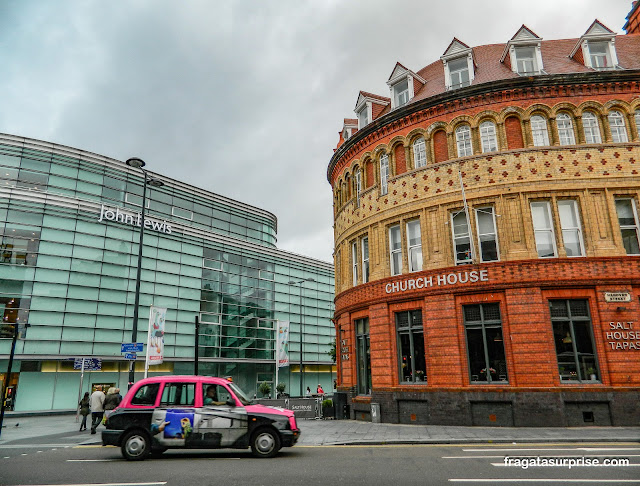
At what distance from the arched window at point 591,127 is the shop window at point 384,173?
8.23 meters

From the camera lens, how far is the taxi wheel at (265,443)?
10.6 meters

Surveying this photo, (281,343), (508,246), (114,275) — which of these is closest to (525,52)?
(508,246)

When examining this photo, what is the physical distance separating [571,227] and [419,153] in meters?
6.93

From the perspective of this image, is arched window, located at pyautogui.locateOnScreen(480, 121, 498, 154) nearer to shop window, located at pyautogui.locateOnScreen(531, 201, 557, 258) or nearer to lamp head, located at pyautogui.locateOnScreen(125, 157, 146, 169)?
shop window, located at pyautogui.locateOnScreen(531, 201, 557, 258)

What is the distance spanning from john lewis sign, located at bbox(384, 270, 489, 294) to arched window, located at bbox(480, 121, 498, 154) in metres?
5.25

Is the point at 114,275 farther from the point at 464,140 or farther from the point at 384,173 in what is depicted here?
the point at 464,140

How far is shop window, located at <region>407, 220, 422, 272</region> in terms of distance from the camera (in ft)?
61.7

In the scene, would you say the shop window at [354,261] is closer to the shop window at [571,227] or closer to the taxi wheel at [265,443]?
the shop window at [571,227]

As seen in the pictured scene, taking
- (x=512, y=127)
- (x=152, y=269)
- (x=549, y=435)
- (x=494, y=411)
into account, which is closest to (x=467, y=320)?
(x=494, y=411)

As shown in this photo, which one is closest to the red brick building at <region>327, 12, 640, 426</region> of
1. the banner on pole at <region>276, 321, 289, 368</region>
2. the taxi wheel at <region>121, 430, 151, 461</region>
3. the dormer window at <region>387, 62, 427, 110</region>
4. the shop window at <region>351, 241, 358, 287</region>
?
the dormer window at <region>387, 62, 427, 110</region>

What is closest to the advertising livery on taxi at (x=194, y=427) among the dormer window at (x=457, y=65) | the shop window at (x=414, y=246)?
the shop window at (x=414, y=246)

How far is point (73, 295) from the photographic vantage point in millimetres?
33156

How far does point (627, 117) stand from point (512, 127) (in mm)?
4380

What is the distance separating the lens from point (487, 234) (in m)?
17.4
